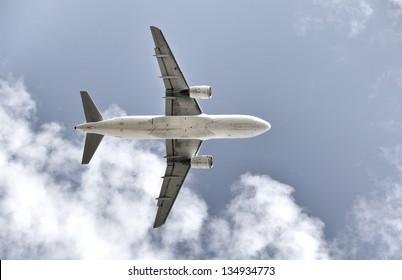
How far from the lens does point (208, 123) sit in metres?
60.7

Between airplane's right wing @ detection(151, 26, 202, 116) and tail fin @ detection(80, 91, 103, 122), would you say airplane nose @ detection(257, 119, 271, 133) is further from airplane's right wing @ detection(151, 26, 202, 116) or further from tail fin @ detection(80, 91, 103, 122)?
tail fin @ detection(80, 91, 103, 122)

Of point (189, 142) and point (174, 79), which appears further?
point (189, 142)

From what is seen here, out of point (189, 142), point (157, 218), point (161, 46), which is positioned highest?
point (161, 46)

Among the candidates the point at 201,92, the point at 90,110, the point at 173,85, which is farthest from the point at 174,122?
the point at 90,110

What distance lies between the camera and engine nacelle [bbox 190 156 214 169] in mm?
63000

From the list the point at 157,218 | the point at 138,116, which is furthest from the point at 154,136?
the point at 157,218

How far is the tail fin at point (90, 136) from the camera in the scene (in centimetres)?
6284

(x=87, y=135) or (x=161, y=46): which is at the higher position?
(x=161, y=46)

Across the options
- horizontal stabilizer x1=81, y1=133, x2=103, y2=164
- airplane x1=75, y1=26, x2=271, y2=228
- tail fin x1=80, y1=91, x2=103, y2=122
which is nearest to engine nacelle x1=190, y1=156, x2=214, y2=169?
airplane x1=75, y1=26, x2=271, y2=228

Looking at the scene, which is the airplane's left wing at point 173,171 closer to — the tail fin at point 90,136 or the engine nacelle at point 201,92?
the engine nacelle at point 201,92

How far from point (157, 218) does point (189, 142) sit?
10.6 metres

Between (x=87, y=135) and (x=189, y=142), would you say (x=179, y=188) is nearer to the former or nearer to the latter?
(x=189, y=142)

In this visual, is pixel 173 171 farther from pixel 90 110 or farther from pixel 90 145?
pixel 90 110

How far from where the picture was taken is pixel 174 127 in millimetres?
61594
